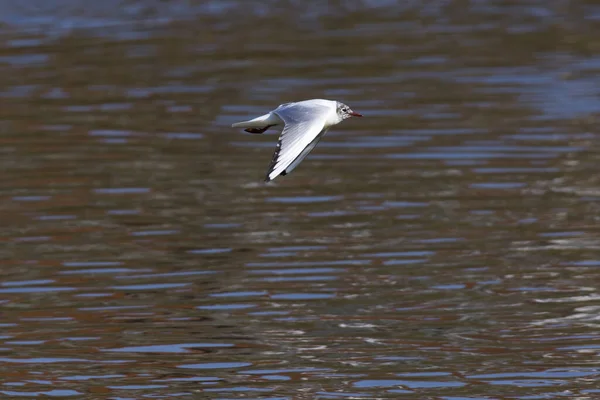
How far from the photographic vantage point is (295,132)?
9031 millimetres

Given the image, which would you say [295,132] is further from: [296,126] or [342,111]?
[342,111]

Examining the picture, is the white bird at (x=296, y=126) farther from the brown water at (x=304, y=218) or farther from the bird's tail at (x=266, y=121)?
the brown water at (x=304, y=218)

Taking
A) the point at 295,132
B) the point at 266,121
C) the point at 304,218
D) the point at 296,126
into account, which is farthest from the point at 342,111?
the point at 304,218

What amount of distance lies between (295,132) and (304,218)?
5.55 m

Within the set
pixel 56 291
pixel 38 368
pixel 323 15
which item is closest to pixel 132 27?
pixel 323 15

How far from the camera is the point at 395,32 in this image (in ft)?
83.3

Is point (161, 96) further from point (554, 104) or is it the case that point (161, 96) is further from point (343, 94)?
point (554, 104)

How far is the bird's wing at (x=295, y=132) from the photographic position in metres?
8.56

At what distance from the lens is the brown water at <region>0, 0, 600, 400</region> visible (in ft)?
34.5

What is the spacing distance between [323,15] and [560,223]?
1396 centimetres

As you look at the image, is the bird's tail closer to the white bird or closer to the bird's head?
Result: the white bird

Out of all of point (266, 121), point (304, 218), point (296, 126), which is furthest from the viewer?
point (304, 218)

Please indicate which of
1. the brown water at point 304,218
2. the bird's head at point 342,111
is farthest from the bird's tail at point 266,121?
the brown water at point 304,218

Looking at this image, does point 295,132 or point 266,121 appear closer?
point 295,132
